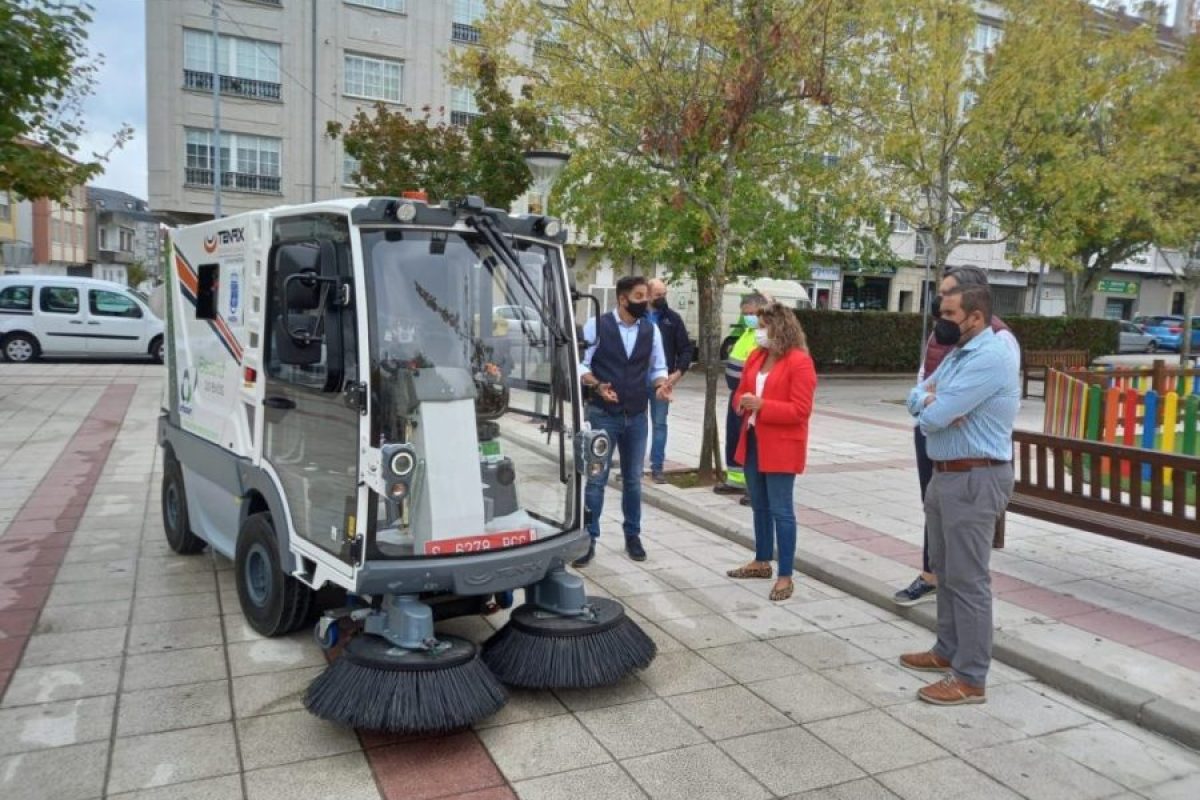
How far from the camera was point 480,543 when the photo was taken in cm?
396

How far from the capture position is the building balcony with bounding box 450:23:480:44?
3014cm

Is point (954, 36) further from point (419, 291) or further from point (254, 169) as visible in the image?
point (254, 169)

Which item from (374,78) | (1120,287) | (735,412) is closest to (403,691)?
(735,412)

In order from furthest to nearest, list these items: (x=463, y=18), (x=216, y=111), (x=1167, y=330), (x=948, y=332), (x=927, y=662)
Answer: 1. (x=1167, y=330)
2. (x=463, y=18)
3. (x=216, y=111)
4. (x=927, y=662)
5. (x=948, y=332)

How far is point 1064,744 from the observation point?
3906 millimetres

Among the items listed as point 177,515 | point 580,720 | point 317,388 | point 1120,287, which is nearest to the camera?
point 580,720

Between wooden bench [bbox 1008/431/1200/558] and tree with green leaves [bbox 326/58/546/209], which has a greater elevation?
tree with green leaves [bbox 326/58/546/209]

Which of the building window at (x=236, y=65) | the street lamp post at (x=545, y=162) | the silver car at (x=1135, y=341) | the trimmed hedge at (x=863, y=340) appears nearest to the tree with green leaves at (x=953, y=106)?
the street lamp post at (x=545, y=162)

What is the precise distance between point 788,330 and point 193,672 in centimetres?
362

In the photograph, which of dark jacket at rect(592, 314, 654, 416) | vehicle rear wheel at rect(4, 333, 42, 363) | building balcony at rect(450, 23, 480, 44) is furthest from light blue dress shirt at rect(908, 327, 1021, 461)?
building balcony at rect(450, 23, 480, 44)

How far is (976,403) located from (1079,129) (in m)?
14.2

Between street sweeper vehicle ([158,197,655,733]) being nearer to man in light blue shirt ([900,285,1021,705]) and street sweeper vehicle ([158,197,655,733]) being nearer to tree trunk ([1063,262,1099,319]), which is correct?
man in light blue shirt ([900,285,1021,705])

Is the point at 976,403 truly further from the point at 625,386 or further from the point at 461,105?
the point at 461,105

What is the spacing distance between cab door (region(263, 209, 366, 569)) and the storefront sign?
2044 inches
